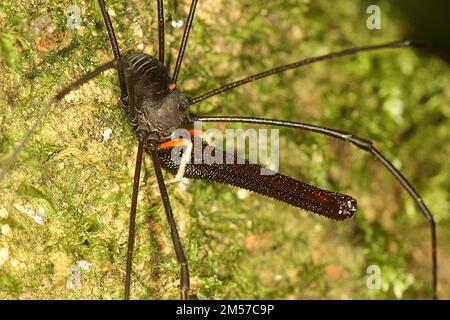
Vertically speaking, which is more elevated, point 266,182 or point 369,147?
point 369,147

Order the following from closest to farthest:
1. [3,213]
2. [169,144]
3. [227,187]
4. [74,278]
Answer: [3,213]
[74,278]
[169,144]
[227,187]

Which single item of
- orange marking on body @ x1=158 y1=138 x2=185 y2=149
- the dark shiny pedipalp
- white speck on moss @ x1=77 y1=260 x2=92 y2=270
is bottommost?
white speck on moss @ x1=77 y1=260 x2=92 y2=270

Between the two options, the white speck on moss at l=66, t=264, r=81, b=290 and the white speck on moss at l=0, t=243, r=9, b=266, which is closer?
the white speck on moss at l=0, t=243, r=9, b=266

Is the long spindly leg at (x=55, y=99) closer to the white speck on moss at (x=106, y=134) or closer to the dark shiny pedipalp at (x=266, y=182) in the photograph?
the white speck on moss at (x=106, y=134)

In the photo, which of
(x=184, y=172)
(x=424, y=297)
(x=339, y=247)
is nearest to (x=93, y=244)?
(x=184, y=172)

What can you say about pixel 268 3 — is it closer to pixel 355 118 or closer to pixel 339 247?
pixel 355 118

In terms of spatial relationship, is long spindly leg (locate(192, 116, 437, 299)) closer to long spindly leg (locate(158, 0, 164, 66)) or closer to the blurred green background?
long spindly leg (locate(158, 0, 164, 66))

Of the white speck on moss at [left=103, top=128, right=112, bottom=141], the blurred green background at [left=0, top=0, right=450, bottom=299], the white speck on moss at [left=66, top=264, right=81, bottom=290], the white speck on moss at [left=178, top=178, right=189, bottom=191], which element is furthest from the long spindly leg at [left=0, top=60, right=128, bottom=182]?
the white speck on moss at [left=178, top=178, right=189, bottom=191]

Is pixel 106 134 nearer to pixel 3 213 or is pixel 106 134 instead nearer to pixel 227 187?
pixel 3 213

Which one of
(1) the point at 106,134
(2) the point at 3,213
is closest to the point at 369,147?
(1) the point at 106,134
